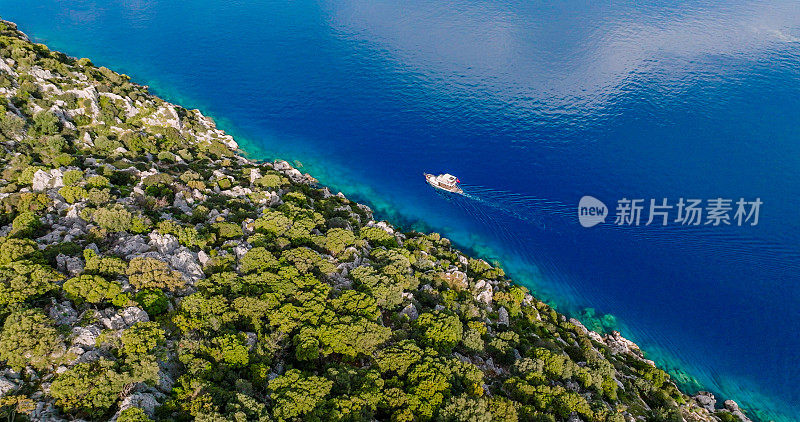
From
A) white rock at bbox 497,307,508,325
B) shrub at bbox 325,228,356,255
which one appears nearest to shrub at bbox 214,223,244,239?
shrub at bbox 325,228,356,255

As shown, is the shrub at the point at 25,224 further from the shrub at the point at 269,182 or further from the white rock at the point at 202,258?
the shrub at the point at 269,182

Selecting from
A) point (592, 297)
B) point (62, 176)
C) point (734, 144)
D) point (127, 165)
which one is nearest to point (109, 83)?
point (127, 165)

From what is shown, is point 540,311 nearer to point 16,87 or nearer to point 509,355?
point 509,355

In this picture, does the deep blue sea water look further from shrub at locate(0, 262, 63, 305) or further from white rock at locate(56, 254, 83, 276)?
shrub at locate(0, 262, 63, 305)

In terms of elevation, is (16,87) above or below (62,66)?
below

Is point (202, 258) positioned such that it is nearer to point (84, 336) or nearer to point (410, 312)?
point (84, 336)
